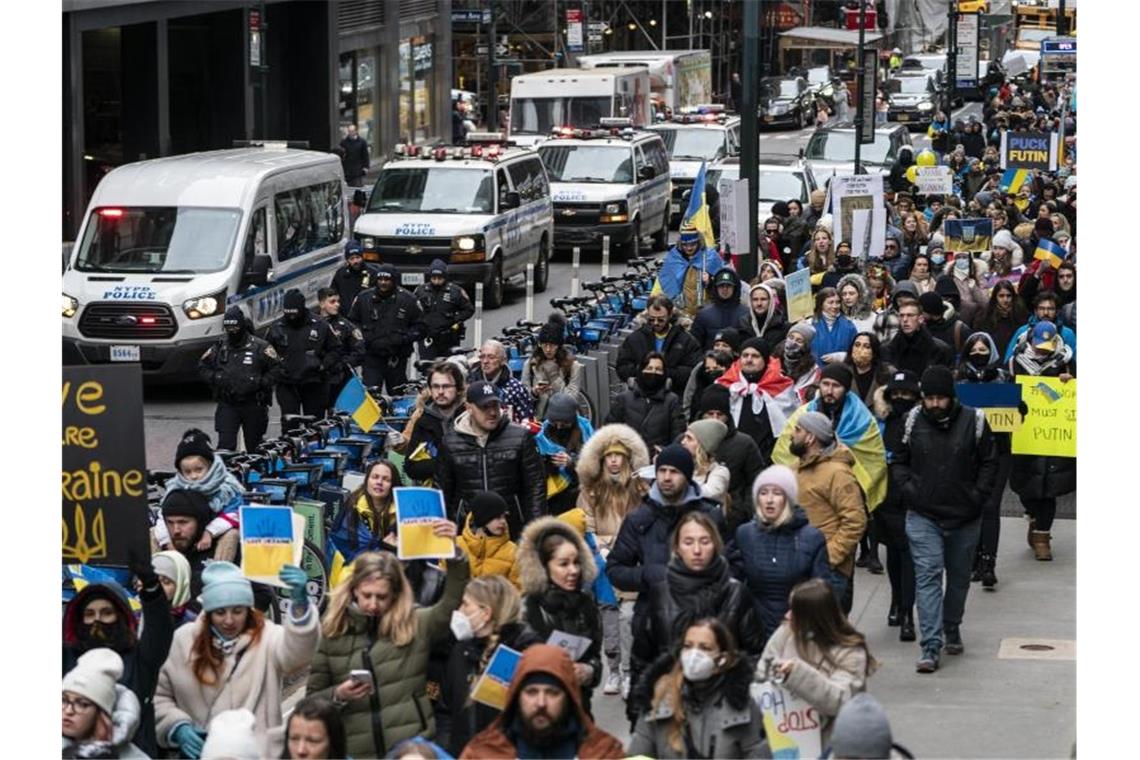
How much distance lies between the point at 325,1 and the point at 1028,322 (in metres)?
32.6

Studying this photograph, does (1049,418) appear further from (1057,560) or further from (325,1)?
(325,1)

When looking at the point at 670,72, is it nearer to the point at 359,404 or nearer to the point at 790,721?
the point at 359,404

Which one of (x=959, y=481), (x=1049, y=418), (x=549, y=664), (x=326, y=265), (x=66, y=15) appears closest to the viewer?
(x=549, y=664)

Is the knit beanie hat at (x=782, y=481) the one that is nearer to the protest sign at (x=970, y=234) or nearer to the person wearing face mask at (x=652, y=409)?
the person wearing face mask at (x=652, y=409)

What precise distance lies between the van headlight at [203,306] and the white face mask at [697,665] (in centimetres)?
1451

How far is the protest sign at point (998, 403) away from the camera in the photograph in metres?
13.3

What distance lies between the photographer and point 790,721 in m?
8.09

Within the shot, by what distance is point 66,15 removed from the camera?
3497 cm

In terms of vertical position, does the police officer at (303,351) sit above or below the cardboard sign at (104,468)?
below

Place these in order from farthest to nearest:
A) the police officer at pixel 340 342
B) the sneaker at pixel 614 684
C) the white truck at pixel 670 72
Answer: the white truck at pixel 670 72 → the police officer at pixel 340 342 → the sneaker at pixel 614 684

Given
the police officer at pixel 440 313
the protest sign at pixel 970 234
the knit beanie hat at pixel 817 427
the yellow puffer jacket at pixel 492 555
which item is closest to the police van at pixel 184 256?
the police officer at pixel 440 313

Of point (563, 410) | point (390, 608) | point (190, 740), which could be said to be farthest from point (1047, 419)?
point (190, 740)

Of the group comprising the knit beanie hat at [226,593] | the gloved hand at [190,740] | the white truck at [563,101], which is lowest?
the gloved hand at [190,740]

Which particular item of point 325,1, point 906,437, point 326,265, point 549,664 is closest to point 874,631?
point 906,437
